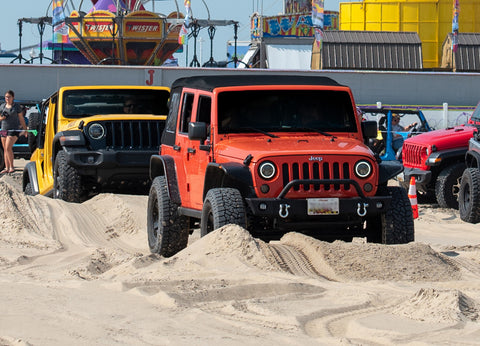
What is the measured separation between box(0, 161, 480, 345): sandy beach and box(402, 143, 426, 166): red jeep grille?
5.52 meters

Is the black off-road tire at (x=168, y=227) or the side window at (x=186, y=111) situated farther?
the side window at (x=186, y=111)

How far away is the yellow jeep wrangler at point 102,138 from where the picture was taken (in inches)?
525

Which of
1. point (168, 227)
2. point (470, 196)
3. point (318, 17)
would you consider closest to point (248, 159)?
point (168, 227)

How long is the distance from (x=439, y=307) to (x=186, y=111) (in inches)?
177

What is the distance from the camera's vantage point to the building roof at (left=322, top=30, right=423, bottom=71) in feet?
154

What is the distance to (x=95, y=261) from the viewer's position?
29.8 ft

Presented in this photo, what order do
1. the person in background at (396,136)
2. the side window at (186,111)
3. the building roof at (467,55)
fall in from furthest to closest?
the building roof at (467,55) → the person in background at (396,136) → the side window at (186,111)

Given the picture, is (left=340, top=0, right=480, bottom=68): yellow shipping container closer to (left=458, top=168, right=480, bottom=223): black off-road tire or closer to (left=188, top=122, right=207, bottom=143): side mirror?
(left=458, top=168, right=480, bottom=223): black off-road tire

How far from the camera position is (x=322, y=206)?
849 centimetres

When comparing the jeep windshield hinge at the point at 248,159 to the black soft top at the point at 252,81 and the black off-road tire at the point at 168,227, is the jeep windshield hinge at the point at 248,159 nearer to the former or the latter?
the black soft top at the point at 252,81

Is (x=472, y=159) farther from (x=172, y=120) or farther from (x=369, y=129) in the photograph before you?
(x=172, y=120)

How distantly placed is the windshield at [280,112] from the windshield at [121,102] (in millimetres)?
5106

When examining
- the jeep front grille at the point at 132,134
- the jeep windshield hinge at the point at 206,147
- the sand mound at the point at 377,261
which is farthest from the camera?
the jeep front grille at the point at 132,134

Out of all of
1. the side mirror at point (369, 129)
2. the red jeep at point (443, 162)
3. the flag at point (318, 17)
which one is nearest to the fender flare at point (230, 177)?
the side mirror at point (369, 129)
